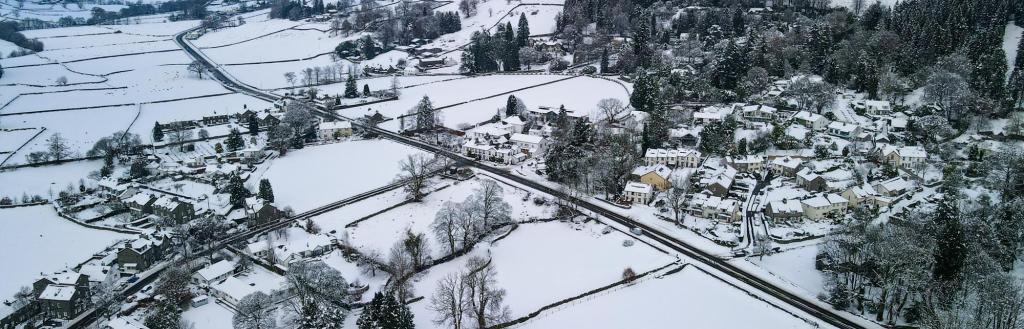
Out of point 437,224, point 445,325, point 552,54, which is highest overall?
point 552,54

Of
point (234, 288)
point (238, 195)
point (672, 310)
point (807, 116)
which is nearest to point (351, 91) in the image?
point (238, 195)

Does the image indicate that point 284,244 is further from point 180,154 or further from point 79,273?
point 180,154

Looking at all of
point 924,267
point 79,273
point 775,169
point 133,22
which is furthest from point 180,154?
point 133,22

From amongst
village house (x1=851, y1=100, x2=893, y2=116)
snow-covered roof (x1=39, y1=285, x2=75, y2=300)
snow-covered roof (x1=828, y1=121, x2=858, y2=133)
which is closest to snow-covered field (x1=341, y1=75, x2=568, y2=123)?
snow-covered roof (x1=828, y1=121, x2=858, y2=133)

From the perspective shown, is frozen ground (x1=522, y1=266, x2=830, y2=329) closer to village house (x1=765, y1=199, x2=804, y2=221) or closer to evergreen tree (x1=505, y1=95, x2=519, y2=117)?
village house (x1=765, y1=199, x2=804, y2=221)

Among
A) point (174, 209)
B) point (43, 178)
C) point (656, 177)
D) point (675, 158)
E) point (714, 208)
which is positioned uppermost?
point (675, 158)

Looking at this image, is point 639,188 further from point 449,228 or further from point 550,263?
point 449,228

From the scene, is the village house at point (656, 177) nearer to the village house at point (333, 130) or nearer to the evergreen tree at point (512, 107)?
the evergreen tree at point (512, 107)
